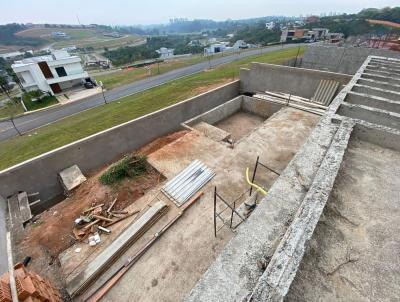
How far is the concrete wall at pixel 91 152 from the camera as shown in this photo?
28.4 ft

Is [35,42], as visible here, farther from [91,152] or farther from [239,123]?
[239,123]

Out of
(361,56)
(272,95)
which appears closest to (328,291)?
(272,95)

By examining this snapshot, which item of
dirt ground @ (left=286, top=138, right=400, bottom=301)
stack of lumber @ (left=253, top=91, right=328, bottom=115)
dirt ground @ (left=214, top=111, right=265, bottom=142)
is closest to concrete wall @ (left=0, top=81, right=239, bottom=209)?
dirt ground @ (left=214, top=111, right=265, bottom=142)

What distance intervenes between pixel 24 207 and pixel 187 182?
690 centimetres

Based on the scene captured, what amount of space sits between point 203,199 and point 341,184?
538 cm

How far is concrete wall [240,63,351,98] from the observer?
14.6m

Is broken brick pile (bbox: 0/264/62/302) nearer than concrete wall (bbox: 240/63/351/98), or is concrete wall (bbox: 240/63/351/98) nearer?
broken brick pile (bbox: 0/264/62/302)

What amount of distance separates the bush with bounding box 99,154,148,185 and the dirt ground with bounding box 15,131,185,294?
27cm

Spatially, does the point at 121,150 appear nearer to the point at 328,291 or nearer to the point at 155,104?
the point at 155,104

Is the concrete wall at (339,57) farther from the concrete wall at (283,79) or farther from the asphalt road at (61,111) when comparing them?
the asphalt road at (61,111)

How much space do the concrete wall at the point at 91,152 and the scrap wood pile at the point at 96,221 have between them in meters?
3.03

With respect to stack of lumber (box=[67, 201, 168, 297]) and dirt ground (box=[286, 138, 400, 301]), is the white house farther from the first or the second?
dirt ground (box=[286, 138, 400, 301])

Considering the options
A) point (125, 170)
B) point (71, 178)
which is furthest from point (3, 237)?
point (125, 170)

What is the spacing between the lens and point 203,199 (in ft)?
26.6
